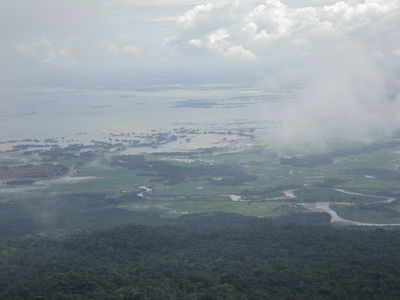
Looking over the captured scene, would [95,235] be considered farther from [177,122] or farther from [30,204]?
[177,122]

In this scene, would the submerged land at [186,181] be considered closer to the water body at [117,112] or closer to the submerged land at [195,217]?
the submerged land at [195,217]

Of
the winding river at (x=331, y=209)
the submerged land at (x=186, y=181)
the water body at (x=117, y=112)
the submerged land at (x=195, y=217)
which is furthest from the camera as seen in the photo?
the water body at (x=117, y=112)

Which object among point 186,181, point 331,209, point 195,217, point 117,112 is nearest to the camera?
point 195,217

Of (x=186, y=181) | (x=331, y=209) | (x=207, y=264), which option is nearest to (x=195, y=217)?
(x=331, y=209)

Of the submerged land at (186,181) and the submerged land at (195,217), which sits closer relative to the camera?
the submerged land at (195,217)

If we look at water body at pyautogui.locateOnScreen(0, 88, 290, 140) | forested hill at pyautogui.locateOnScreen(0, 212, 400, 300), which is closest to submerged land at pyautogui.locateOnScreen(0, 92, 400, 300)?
forested hill at pyautogui.locateOnScreen(0, 212, 400, 300)

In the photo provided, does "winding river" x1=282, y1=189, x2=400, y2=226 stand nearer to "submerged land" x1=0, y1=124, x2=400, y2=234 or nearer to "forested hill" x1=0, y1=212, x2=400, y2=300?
"submerged land" x1=0, y1=124, x2=400, y2=234

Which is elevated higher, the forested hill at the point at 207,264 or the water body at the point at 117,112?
the water body at the point at 117,112

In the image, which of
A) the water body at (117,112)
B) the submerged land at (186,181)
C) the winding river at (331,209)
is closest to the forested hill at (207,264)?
the winding river at (331,209)

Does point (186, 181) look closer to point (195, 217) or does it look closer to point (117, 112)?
point (195, 217)
